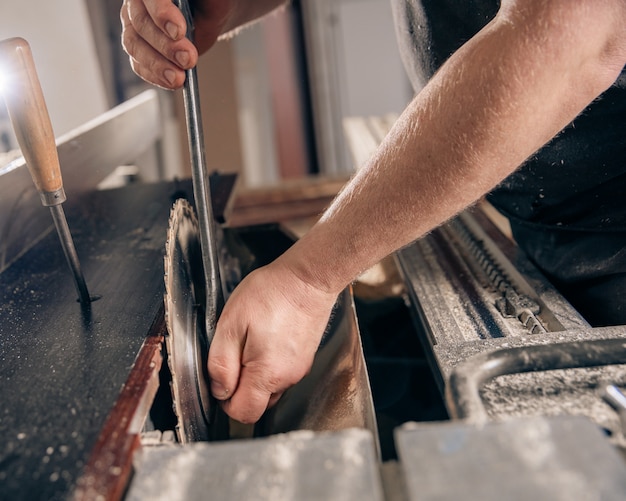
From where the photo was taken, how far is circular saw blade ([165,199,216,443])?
66 centimetres

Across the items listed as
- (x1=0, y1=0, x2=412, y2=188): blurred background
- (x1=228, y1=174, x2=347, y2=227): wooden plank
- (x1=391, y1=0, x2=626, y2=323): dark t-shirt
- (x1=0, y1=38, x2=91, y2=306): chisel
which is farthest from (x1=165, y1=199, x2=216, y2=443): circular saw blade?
(x1=0, y1=0, x2=412, y2=188): blurred background

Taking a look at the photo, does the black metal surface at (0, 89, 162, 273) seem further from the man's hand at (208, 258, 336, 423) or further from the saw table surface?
the man's hand at (208, 258, 336, 423)

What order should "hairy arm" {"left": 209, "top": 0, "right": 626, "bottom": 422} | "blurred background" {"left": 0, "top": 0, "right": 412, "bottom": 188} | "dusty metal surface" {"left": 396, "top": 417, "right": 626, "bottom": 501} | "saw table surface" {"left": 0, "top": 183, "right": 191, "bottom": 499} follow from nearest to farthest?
"dusty metal surface" {"left": 396, "top": 417, "right": 626, "bottom": 501}, "saw table surface" {"left": 0, "top": 183, "right": 191, "bottom": 499}, "hairy arm" {"left": 209, "top": 0, "right": 626, "bottom": 422}, "blurred background" {"left": 0, "top": 0, "right": 412, "bottom": 188}

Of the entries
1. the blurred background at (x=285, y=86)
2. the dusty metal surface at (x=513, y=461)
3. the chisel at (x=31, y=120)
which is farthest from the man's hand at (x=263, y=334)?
the blurred background at (x=285, y=86)

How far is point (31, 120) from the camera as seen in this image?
0.65m

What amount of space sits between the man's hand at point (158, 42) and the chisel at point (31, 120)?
218mm

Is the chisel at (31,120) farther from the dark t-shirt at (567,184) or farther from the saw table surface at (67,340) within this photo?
the dark t-shirt at (567,184)

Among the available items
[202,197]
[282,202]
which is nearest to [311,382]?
[202,197]

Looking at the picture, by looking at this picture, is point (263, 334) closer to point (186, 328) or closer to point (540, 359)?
point (186, 328)

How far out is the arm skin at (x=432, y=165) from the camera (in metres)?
0.60

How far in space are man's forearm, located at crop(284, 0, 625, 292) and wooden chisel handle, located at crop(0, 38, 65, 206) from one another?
0.34 m

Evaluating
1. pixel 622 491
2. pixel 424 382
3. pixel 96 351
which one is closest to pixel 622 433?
pixel 622 491

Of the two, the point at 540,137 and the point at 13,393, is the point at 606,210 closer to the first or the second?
the point at 540,137

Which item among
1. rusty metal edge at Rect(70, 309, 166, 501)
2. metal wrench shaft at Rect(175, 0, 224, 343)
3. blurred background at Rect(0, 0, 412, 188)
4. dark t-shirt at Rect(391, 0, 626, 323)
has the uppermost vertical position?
blurred background at Rect(0, 0, 412, 188)
